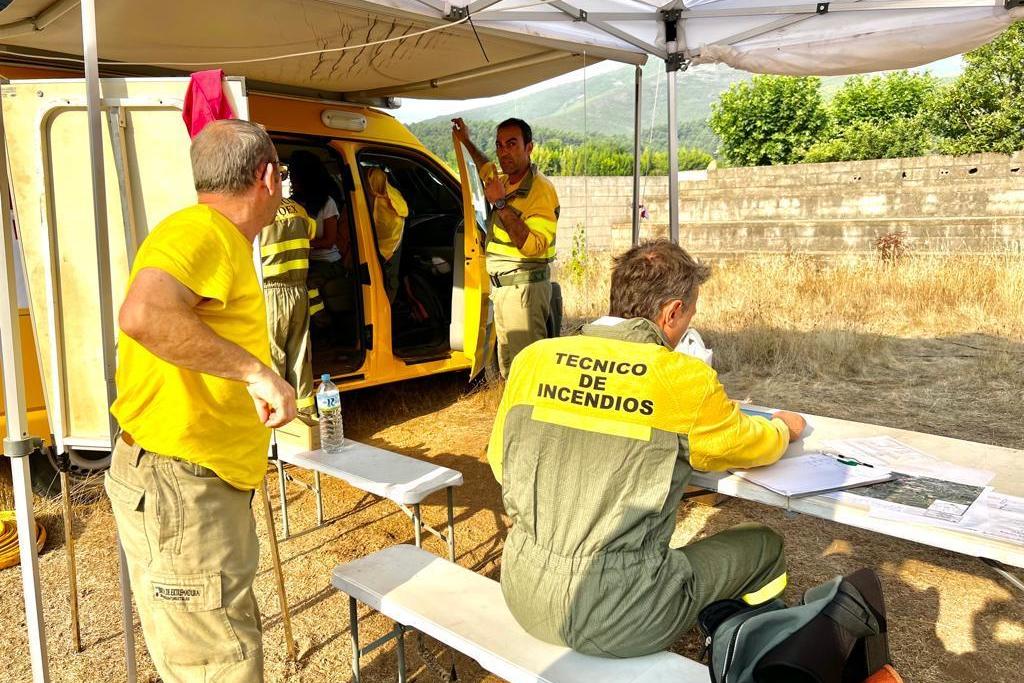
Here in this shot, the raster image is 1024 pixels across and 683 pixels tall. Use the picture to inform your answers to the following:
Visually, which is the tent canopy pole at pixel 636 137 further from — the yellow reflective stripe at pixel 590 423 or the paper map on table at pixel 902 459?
the yellow reflective stripe at pixel 590 423

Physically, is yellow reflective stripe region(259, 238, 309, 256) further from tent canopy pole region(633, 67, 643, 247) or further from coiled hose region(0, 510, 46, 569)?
tent canopy pole region(633, 67, 643, 247)

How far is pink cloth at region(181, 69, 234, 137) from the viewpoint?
7.00ft

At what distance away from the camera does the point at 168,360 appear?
1470 millimetres

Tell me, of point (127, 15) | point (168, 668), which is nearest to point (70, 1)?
point (127, 15)

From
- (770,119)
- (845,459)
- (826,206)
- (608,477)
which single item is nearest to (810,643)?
(608,477)

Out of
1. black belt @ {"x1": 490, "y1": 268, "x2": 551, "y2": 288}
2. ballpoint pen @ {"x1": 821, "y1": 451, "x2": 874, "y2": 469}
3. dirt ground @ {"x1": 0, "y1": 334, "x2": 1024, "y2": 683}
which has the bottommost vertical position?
dirt ground @ {"x1": 0, "y1": 334, "x2": 1024, "y2": 683}

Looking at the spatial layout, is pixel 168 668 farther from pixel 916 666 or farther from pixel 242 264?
pixel 916 666

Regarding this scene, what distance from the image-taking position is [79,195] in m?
2.31

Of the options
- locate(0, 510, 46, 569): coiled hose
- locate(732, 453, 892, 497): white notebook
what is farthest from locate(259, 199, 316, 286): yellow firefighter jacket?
locate(732, 453, 892, 497): white notebook

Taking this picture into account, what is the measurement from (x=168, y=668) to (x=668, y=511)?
4.12ft

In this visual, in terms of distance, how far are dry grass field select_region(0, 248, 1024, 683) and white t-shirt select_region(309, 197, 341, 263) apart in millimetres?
1214

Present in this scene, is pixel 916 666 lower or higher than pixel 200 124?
lower

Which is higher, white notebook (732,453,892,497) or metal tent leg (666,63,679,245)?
metal tent leg (666,63,679,245)

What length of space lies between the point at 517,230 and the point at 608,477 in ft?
8.40
